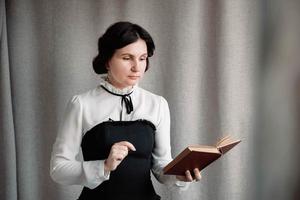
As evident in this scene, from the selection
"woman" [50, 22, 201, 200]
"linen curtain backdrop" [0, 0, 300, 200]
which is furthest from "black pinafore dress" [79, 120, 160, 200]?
"linen curtain backdrop" [0, 0, 300, 200]

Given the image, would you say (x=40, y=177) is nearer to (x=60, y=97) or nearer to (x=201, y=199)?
(x=60, y=97)

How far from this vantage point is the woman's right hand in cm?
137

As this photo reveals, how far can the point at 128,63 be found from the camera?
4.92 ft

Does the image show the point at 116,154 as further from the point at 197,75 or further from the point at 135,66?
the point at 197,75

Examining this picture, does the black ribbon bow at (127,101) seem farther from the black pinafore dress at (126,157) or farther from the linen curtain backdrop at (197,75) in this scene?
the linen curtain backdrop at (197,75)

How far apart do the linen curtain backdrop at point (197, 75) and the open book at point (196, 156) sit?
1.77 ft

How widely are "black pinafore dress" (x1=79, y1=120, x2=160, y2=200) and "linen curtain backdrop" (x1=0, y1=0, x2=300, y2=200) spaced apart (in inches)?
18.3

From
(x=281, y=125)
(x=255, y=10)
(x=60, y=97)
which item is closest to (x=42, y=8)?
(x=60, y=97)

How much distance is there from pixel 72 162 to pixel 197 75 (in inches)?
30.6

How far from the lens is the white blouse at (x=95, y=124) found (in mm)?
1444

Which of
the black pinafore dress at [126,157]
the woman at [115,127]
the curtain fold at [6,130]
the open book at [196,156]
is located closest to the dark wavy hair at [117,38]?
the woman at [115,127]

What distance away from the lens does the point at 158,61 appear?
6.52 ft

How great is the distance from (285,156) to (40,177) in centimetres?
115

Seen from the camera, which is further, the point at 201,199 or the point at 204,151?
the point at 201,199
